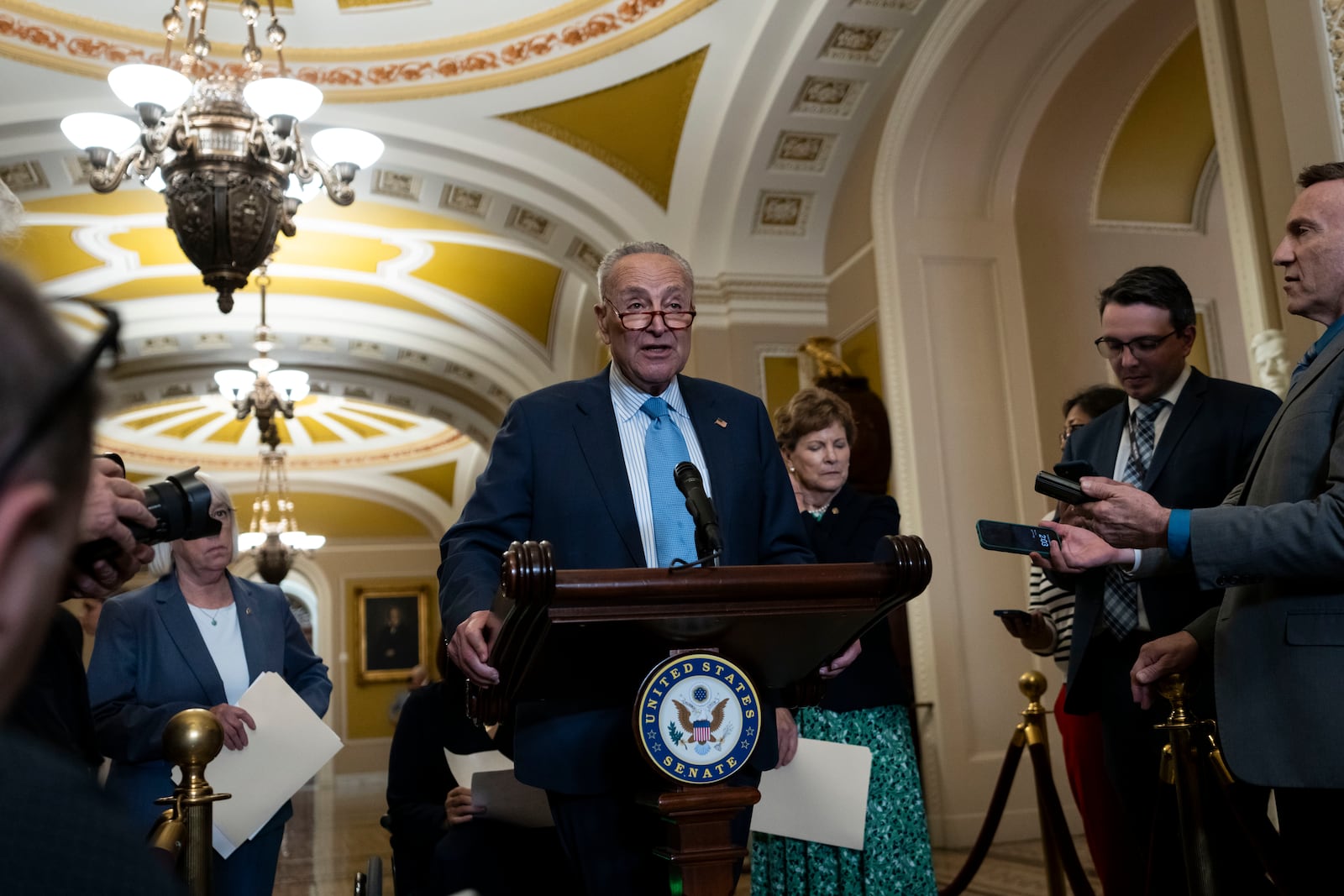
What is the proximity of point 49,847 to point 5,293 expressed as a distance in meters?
0.22

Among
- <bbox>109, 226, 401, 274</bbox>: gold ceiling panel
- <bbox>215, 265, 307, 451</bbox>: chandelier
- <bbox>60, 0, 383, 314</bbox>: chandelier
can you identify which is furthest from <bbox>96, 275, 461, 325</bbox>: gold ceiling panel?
<bbox>60, 0, 383, 314</bbox>: chandelier

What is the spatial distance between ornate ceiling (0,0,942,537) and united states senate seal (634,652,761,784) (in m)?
4.58

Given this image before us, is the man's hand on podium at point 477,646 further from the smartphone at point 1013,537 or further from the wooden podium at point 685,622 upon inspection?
the smartphone at point 1013,537

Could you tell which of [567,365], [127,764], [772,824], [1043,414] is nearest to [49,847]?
[772,824]

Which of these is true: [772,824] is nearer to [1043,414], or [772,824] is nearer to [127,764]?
[127,764]

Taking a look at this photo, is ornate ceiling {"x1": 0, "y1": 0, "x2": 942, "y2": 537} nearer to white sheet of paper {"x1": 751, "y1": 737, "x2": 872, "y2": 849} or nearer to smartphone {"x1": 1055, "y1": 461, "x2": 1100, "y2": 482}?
white sheet of paper {"x1": 751, "y1": 737, "x2": 872, "y2": 849}

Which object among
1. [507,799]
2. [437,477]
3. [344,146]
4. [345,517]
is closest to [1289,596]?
[507,799]

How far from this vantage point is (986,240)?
636cm

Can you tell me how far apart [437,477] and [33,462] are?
1812 cm

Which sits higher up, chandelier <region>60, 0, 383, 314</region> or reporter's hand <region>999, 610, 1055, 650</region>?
chandelier <region>60, 0, 383, 314</region>

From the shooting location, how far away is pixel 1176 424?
2.42 metres

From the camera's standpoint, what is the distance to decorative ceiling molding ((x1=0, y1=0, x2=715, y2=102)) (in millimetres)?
6547

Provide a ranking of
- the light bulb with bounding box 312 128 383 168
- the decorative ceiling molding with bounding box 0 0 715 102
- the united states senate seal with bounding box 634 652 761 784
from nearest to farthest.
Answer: the united states senate seal with bounding box 634 652 761 784 → the light bulb with bounding box 312 128 383 168 → the decorative ceiling molding with bounding box 0 0 715 102

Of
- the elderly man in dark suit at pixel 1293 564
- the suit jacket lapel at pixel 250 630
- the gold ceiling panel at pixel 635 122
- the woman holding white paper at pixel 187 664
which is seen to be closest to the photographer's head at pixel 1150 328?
the elderly man in dark suit at pixel 1293 564
